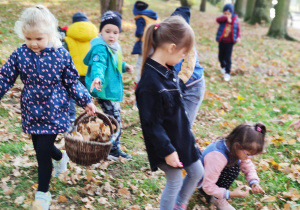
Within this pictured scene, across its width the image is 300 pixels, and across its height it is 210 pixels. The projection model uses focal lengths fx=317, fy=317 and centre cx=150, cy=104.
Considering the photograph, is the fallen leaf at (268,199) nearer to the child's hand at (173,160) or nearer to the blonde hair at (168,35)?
the child's hand at (173,160)

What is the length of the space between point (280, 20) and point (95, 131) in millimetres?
15006

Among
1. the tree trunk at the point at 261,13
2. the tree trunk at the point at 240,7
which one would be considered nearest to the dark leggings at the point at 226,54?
the tree trunk at the point at 261,13

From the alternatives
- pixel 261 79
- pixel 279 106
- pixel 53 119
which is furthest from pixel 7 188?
pixel 261 79

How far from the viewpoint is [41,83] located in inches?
111

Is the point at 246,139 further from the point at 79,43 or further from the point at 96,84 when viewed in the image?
the point at 79,43

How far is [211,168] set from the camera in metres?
3.35

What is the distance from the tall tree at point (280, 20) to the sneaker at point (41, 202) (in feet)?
50.5

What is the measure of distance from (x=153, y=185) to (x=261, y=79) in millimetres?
6542

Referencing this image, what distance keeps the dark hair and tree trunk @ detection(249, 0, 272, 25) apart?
60.1 feet

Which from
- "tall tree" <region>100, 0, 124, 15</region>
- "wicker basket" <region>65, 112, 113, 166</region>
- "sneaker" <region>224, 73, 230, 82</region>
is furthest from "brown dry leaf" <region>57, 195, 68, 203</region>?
"tall tree" <region>100, 0, 124, 15</region>

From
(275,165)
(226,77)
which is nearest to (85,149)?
(275,165)

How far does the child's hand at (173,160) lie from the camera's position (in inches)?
99.1

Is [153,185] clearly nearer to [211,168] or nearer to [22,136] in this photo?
[211,168]

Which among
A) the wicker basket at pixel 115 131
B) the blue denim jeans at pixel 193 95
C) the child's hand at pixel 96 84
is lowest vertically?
the wicker basket at pixel 115 131
